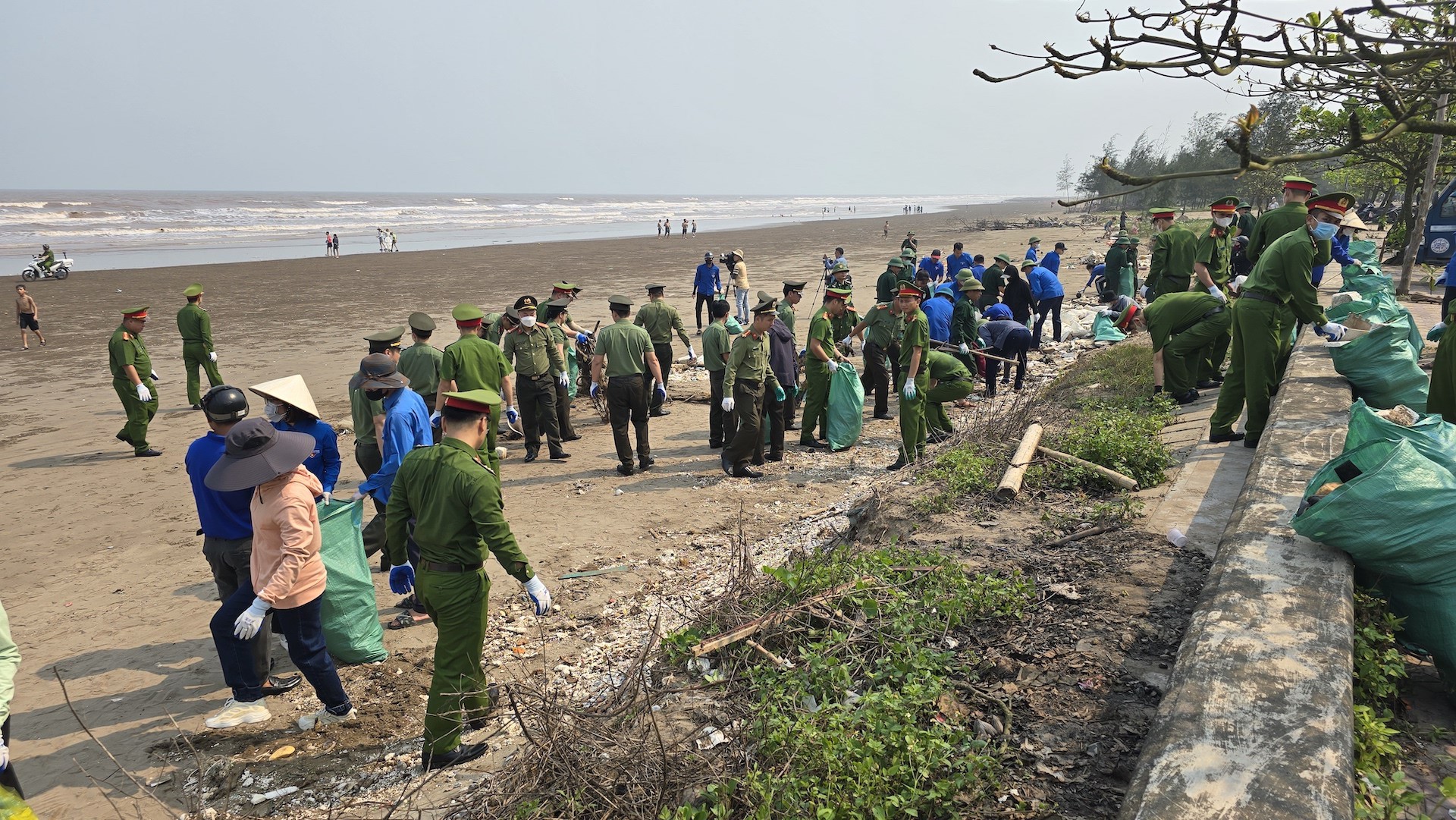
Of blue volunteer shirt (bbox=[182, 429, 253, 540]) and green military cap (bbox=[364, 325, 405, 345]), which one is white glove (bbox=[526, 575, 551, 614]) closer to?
blue volunteer shirt (bbox=[182, 429, 253, 540])

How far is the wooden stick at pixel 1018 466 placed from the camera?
5.91 metres

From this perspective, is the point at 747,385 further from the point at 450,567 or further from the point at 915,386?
the point at 450,567

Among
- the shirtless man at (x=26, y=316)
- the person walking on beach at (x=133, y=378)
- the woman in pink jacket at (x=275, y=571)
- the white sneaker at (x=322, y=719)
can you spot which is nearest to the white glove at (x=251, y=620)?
the woman in pink jacket at (x=275, y=571)

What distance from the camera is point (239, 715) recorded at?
14.7ft

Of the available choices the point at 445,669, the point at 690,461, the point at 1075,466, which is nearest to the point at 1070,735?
the point at 445,669

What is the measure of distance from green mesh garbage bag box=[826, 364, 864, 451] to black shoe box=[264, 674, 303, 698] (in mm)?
6177

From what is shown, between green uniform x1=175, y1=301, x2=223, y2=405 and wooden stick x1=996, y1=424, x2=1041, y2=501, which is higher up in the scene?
green uniform x1=175, y1=301, x2=223, y2=405

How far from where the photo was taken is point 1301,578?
3234 millimetres

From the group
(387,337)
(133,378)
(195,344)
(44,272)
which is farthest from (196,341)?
(44,272)

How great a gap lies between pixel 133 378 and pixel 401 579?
22.6 ft

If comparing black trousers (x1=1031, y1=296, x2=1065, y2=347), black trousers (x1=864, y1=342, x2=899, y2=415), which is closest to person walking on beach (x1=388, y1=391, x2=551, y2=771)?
black trousers (x1=864, y1=342, x2=899, y2=415)

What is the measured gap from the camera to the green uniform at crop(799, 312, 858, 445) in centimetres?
922

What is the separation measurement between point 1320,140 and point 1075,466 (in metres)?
12.4

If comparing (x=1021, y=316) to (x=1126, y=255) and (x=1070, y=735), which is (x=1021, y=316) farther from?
(x=1070, y=735)
